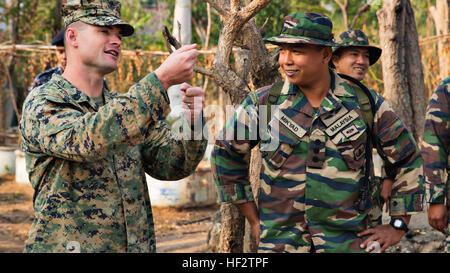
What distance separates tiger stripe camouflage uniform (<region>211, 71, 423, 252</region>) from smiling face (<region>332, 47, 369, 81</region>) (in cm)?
139

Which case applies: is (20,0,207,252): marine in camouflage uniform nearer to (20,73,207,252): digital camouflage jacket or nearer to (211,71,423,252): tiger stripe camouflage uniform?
(20,73,207,252): digital camouflage jacket

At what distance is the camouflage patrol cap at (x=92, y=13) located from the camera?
2.45 m

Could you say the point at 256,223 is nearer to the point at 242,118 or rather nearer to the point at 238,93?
the point at 242,118

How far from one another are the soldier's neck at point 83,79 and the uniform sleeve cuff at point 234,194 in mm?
806

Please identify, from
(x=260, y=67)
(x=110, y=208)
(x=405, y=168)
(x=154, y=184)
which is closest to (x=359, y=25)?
(x=154, y=184)

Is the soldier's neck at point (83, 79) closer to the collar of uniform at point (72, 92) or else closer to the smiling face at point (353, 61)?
the collar of uniform at point (72, 92)

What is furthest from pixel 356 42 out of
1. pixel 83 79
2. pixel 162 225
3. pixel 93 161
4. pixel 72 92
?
pixel 162 225

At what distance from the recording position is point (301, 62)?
108 inches

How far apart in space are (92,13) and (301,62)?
39.2 inches

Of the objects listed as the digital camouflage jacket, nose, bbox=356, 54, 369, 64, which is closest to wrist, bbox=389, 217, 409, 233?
the digital camouflage jacket

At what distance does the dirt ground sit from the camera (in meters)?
6.62

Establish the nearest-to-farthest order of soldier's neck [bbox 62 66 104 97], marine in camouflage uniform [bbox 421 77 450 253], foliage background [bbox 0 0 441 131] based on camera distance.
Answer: soldier's neck [bbox 62 66 104 97] < marine in camouflage uniform [bbox 421 77 450 253] < foliage background [bbox 0 0 441 131]

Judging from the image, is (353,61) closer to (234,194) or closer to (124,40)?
(234,194)

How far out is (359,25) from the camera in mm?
11625
